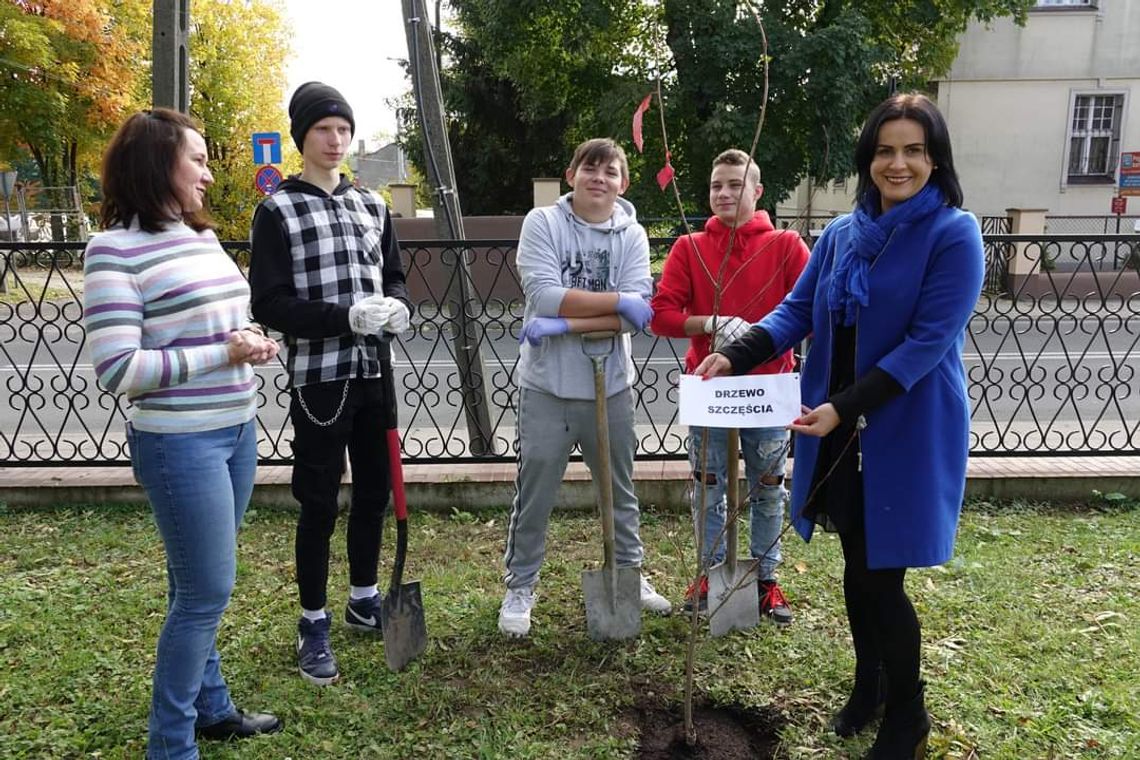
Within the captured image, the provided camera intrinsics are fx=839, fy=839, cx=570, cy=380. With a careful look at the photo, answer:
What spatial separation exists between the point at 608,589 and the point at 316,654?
3.57ft

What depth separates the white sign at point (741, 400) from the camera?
7.52 feet

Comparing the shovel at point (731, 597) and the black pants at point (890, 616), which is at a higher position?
the black pants at point (890, 616)

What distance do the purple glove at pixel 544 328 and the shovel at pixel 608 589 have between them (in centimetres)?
18

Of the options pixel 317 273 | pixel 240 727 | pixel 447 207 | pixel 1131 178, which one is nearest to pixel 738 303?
pixel 317 273

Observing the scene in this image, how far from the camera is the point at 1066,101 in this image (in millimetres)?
18984

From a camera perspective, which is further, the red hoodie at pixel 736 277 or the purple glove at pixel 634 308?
the red hoodie at pixel 736 277

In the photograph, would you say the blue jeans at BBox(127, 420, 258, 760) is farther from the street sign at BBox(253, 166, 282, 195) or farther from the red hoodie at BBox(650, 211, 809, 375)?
the street sign at BBox(253, 166, 282, 195)

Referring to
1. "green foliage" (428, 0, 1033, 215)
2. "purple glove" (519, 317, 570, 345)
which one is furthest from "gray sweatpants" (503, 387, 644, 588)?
"green foliage" (428, 0, 1033, 215)

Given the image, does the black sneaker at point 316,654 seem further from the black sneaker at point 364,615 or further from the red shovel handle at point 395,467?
the red shovel handle at point 395,467

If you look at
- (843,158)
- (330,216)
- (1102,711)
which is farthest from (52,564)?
(843,158)

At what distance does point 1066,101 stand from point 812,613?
19952mm

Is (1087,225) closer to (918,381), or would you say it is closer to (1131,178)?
(1131,178)

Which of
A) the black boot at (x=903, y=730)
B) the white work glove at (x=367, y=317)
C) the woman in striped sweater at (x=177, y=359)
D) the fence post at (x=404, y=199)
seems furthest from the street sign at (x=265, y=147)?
the black boot at (x=903, y=730)

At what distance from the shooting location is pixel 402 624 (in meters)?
3.03
